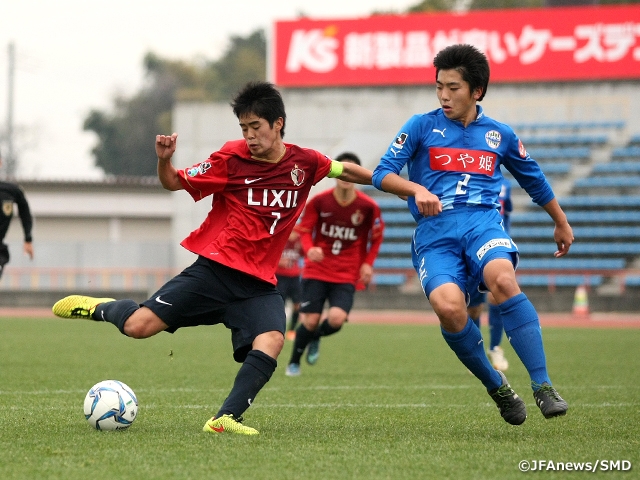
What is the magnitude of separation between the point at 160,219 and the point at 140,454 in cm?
3264

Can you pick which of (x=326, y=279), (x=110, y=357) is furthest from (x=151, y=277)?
(x=326, y=279)

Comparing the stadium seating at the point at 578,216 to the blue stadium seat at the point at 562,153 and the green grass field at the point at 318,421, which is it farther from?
the green grass field at the point at 318,421

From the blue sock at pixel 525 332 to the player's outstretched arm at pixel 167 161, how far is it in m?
1.97

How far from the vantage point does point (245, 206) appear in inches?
228

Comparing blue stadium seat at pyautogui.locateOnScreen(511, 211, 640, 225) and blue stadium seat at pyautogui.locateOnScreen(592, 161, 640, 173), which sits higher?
blue stadium seat at pyautogui.locateOnScreen(592, 161, 640, 173)

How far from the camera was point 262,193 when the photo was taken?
579 centimetres

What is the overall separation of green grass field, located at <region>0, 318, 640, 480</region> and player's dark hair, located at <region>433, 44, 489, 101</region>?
2050mm

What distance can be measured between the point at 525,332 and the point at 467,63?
159cm

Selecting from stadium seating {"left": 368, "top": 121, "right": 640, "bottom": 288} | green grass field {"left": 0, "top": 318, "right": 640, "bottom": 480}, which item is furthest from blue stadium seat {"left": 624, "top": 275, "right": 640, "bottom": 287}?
green grass field {"left": 0, "top": 318, "right": 640, "bottom": 480}

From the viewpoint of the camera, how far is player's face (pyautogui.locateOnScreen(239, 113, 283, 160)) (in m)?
5.61

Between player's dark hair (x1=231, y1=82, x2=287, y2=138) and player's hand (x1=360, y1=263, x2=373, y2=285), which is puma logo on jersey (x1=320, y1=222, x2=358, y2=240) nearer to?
player's hand (x1=360, y1=263, x2=373, y2=285)

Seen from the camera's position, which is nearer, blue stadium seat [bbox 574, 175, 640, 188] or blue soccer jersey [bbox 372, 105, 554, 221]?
blue soccer jersey [bbox 372, 105, 554, 221]

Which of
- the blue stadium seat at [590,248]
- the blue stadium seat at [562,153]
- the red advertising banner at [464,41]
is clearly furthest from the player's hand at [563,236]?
the red advertising banner at [464,41]

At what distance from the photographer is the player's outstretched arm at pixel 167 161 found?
17.4 ft
